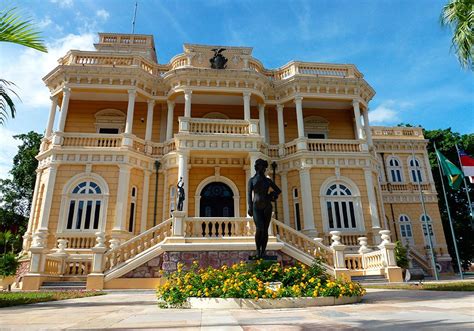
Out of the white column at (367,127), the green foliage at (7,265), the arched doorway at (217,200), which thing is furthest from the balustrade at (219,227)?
the white column at (367,127)

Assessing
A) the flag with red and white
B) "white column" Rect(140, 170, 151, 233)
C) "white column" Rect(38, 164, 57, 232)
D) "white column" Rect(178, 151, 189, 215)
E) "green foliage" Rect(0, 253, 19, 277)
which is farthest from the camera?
the flag with red and white

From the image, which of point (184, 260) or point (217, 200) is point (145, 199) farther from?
point (184, 260)

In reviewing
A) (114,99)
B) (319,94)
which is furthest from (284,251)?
(114,99)

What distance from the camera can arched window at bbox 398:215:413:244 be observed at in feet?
70.9

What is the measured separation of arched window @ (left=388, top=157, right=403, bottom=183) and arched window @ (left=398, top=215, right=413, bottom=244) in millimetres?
2854

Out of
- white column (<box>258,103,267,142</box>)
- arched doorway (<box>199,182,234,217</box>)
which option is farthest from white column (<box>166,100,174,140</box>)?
white column (<box>258,103,267,142</box>)

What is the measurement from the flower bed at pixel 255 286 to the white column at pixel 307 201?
819cm

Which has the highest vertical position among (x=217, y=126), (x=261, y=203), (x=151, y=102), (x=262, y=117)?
(x=151, y=102)

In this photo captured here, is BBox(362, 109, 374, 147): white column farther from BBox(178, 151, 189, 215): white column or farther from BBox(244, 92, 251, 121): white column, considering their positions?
BBox(178, 151, 189, 215): white column

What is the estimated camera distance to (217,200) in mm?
16344

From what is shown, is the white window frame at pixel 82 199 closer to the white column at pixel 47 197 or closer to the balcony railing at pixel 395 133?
the white column at pixel 47 197

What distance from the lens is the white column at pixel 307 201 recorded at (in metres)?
15.3

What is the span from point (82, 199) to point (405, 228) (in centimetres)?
2081

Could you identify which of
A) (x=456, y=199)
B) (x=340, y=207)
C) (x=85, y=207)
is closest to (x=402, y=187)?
(x=340, y=207)
